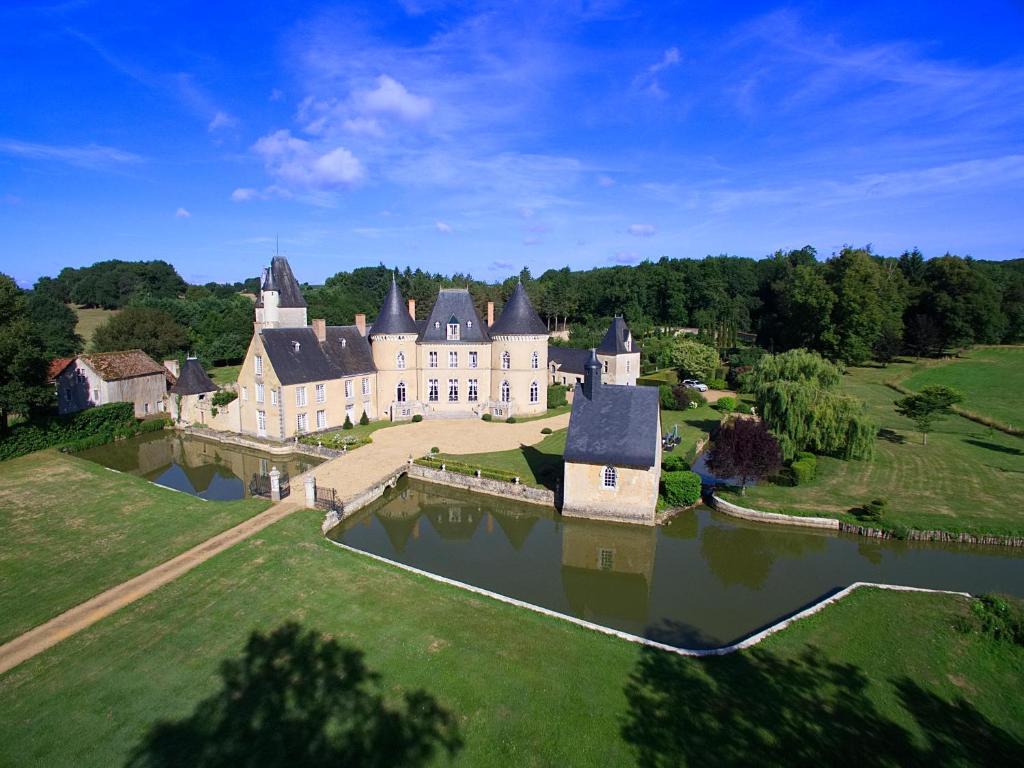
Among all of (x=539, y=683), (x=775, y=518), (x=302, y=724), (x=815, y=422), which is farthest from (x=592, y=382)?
(x=302, y=724)

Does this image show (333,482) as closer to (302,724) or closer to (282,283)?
(302,724)

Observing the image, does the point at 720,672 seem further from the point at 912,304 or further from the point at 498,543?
the point at 912,304

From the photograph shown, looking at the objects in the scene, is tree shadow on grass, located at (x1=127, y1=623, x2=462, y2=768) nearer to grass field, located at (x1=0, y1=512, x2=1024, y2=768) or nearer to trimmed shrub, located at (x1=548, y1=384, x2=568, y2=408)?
grass field, located at (x1=0, y1=512, x2=1024, y2=768)

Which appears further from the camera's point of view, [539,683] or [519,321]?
[519,321]

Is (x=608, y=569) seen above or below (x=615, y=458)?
below

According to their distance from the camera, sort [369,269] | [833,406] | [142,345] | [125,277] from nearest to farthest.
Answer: [833,406] < [142,345] < [125,277] < [369,269]

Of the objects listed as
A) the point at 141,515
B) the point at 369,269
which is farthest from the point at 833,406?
the point at 369,269

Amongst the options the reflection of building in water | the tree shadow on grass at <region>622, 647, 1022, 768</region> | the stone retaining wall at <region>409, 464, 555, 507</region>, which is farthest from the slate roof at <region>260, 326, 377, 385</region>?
the tree shadow on grass at <region>622, 647, 1022, 768</region>
